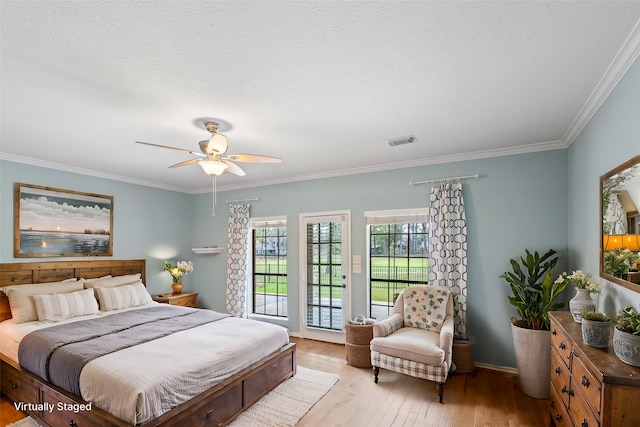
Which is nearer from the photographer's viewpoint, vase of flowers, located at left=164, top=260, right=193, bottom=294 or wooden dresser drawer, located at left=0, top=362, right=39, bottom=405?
wooden dresser drawer, located at left=0, top=362, right=39, bottom=405

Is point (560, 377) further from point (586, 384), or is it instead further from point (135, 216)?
point (135, 216)

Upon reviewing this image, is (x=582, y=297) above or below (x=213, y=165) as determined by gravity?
below

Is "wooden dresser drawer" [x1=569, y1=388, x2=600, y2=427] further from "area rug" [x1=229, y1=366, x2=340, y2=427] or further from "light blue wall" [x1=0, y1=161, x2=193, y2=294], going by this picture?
"light blue wall" [x1=0, y1=161, x2=193, y2=294]

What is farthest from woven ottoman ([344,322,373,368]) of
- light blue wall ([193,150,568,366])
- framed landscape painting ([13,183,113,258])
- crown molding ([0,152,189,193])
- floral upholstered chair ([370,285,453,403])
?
crown molding ([0,152,189,193])

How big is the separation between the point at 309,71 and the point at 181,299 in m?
4.76

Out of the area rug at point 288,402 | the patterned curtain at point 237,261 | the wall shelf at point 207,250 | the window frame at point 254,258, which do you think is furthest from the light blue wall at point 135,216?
the area rug at point 288,402

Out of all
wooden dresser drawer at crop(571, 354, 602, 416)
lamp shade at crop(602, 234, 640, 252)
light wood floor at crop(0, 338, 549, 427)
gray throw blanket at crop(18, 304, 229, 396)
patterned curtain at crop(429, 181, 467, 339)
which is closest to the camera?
wooden dresser drawer at crop(571, 354, 602, 416)

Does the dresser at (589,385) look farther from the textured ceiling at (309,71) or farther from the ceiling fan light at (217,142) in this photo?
the ceiling fan light at (217,142)

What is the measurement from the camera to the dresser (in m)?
1.43

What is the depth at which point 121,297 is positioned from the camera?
4.24 m

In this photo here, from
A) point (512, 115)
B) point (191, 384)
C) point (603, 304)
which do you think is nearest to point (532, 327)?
point (603, 304)

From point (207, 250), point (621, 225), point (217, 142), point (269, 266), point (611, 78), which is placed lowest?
point (269, 266)

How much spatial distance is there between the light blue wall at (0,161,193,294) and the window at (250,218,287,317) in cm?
144

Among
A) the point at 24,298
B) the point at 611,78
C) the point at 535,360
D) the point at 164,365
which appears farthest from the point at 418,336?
the point at 24,298
